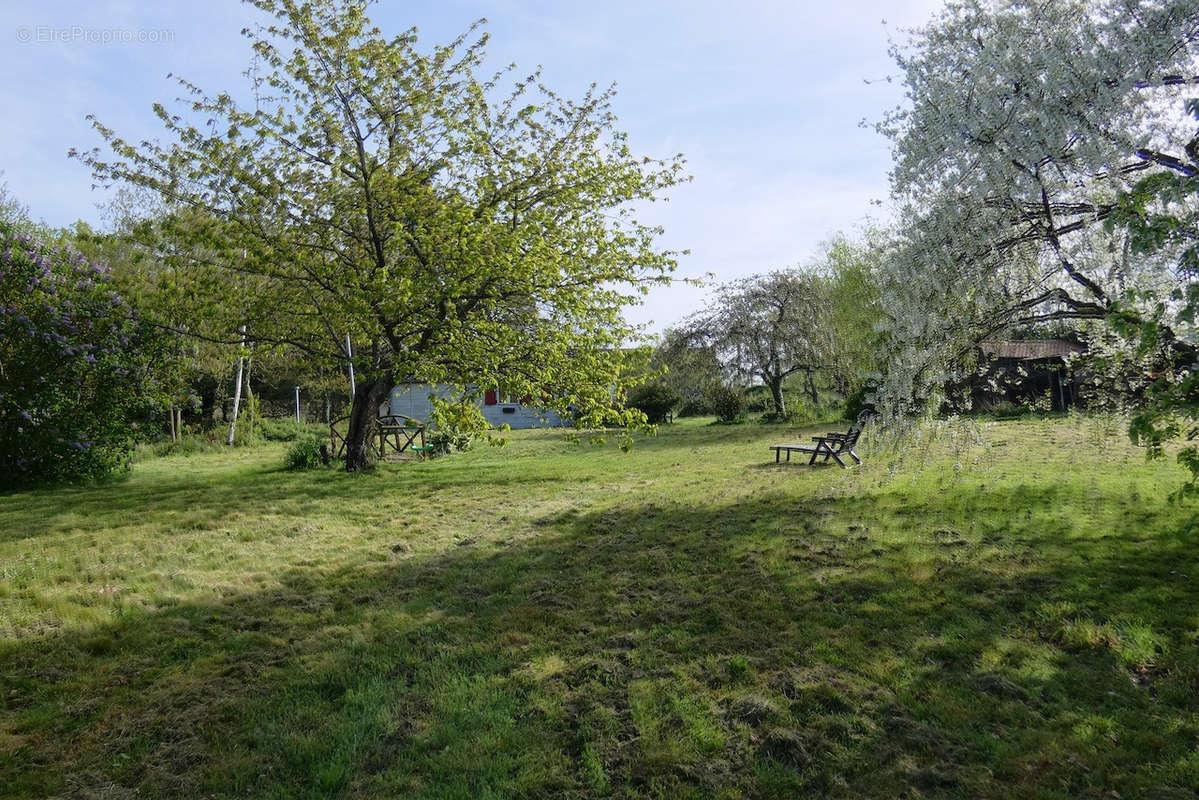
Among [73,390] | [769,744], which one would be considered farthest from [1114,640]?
[73,390]

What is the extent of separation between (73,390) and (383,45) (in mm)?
7970

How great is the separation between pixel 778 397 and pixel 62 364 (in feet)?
80.9

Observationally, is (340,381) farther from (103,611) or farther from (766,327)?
(103,611)

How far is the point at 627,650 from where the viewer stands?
187 inches

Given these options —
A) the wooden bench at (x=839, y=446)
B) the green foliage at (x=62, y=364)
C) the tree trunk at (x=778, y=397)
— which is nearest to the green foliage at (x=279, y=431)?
the green foliage at (x=62, y=364)

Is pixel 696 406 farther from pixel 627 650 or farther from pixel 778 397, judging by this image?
pixel 627 650

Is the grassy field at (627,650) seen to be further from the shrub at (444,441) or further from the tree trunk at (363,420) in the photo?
the shrub at (444,441)

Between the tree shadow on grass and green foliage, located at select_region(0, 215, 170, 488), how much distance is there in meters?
7.95

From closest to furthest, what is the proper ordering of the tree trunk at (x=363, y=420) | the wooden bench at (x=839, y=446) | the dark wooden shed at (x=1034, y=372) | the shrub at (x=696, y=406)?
the dark wooden shed at (x=1034, y=372)
the wooden bench at (x=839, y=446)
the tree trunk at (x=363, y=420)
the shrub at (x=696, y=406)

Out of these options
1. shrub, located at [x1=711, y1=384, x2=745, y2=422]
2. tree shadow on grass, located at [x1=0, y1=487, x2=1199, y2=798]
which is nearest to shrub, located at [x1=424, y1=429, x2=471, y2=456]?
tree shadow on grass, located at [x1=0, y1=487, x2=1199, y2=798]

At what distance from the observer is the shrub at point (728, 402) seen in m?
30.4

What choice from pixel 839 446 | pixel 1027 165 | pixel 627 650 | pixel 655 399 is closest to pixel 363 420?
pixel 839 446

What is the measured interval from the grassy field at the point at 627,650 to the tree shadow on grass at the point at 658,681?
0.8 inches

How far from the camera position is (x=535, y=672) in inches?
175
